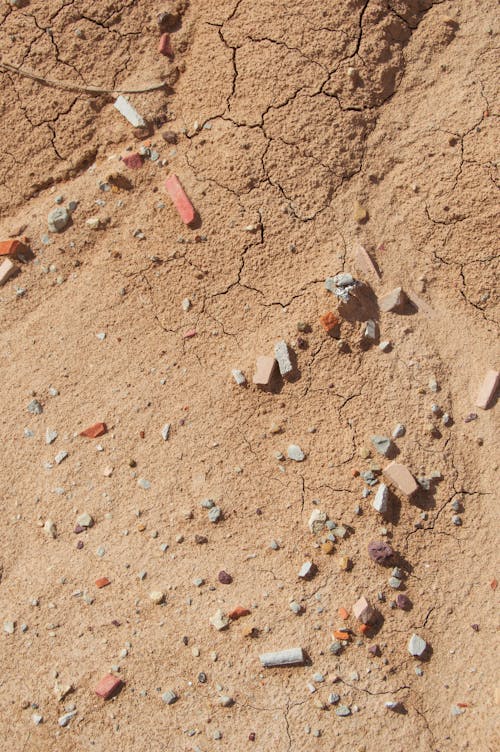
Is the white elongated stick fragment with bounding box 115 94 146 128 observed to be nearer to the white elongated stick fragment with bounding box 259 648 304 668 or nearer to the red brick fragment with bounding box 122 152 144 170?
the red brick fragment with bounding box 122 152 144 170

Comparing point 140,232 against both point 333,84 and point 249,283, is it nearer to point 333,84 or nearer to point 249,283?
point 249,283

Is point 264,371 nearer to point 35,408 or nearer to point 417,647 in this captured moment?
point 35,408

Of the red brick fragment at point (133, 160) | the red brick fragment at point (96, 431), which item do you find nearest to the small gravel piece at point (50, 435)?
the red brick fragment at point (96, 431)

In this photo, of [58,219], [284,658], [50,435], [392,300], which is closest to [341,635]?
[284,658]

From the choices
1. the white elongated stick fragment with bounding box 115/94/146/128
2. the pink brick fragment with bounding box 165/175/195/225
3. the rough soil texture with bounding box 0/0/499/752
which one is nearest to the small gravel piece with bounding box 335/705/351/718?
the rough soil texture with bounding box 0/0/499/752

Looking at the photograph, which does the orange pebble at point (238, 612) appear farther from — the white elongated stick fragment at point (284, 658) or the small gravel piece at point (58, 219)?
the small gravel piece at point (58, 219)

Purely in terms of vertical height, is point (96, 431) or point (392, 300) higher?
point (96, 431)

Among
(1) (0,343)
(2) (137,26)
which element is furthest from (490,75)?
(1) (0,343)
